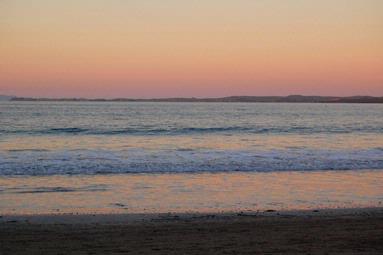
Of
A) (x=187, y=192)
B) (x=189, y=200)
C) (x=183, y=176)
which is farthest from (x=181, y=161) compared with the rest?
(x=189, y=200)

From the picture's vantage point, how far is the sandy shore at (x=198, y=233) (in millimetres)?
8000

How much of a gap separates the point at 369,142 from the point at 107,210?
2618 centimetres

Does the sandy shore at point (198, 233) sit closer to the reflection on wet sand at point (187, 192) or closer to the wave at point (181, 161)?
the reflection on wet sand at point (187, 192)

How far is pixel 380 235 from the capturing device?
29.8 feet

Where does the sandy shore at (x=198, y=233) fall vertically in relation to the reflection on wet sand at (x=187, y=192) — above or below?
above

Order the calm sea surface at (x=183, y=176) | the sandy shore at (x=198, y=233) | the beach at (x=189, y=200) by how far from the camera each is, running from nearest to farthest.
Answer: the sandy shore at (x=198, y=233)
the beach at (x=189, y=200)
the calm sea surface at (x=183, y=176)

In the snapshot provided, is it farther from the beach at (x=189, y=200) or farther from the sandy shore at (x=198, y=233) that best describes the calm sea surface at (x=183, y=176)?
the sandy shore at (x=198, y=233)

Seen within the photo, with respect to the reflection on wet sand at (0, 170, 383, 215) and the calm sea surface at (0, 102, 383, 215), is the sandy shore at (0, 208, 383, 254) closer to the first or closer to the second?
the reflection on wet sand at (0, 170, 383, 215)

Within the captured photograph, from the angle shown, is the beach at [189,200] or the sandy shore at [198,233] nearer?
the sandy shore at [198,233]

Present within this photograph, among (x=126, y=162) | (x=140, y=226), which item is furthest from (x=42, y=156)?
(x=140, y=226)

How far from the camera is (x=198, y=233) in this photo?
9.41 m

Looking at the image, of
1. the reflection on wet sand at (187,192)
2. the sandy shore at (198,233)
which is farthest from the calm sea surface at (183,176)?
the sandy shore at (198,233)

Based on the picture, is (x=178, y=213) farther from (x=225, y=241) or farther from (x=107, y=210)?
(x=225, y=241)

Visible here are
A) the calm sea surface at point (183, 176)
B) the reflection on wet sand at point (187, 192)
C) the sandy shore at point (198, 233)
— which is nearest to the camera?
the sandy shore at point (198, 233)
